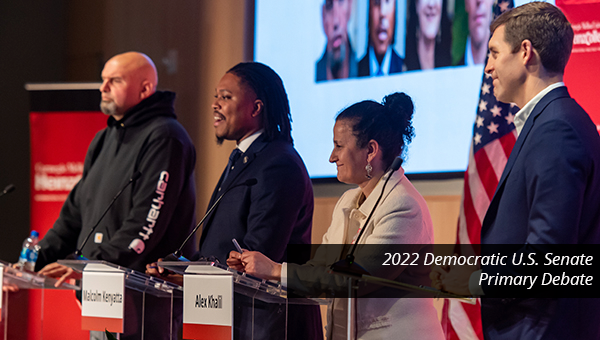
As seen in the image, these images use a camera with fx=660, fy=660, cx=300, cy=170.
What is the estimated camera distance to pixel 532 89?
180cm

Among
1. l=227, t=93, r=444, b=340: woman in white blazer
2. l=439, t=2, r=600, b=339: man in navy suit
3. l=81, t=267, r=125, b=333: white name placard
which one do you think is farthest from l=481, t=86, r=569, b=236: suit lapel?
l=81, t=267, r=125, b=333: white name placard

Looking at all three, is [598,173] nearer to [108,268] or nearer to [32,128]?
[108,268]

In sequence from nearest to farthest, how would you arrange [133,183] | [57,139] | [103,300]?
[103,300] < [133,183] < [57,139]

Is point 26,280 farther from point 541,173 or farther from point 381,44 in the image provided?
point 381,44

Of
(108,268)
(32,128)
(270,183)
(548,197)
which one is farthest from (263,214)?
(32,128)

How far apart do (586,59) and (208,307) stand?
207 cm

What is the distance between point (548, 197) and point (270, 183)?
1106mm

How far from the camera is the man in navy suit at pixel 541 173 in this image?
1.61 m

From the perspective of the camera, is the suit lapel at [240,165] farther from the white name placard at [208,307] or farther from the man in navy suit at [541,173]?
the man in navy suit at [541,173]

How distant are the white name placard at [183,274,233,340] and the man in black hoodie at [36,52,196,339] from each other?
1031 millimetres

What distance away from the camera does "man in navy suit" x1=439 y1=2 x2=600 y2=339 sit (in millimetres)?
1606

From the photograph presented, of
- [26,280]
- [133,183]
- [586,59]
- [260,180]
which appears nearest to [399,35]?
[586,59]

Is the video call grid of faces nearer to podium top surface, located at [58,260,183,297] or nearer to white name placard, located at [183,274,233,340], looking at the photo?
podium top surface, located at [58,260,183,297]

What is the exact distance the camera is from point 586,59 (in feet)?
9.77
